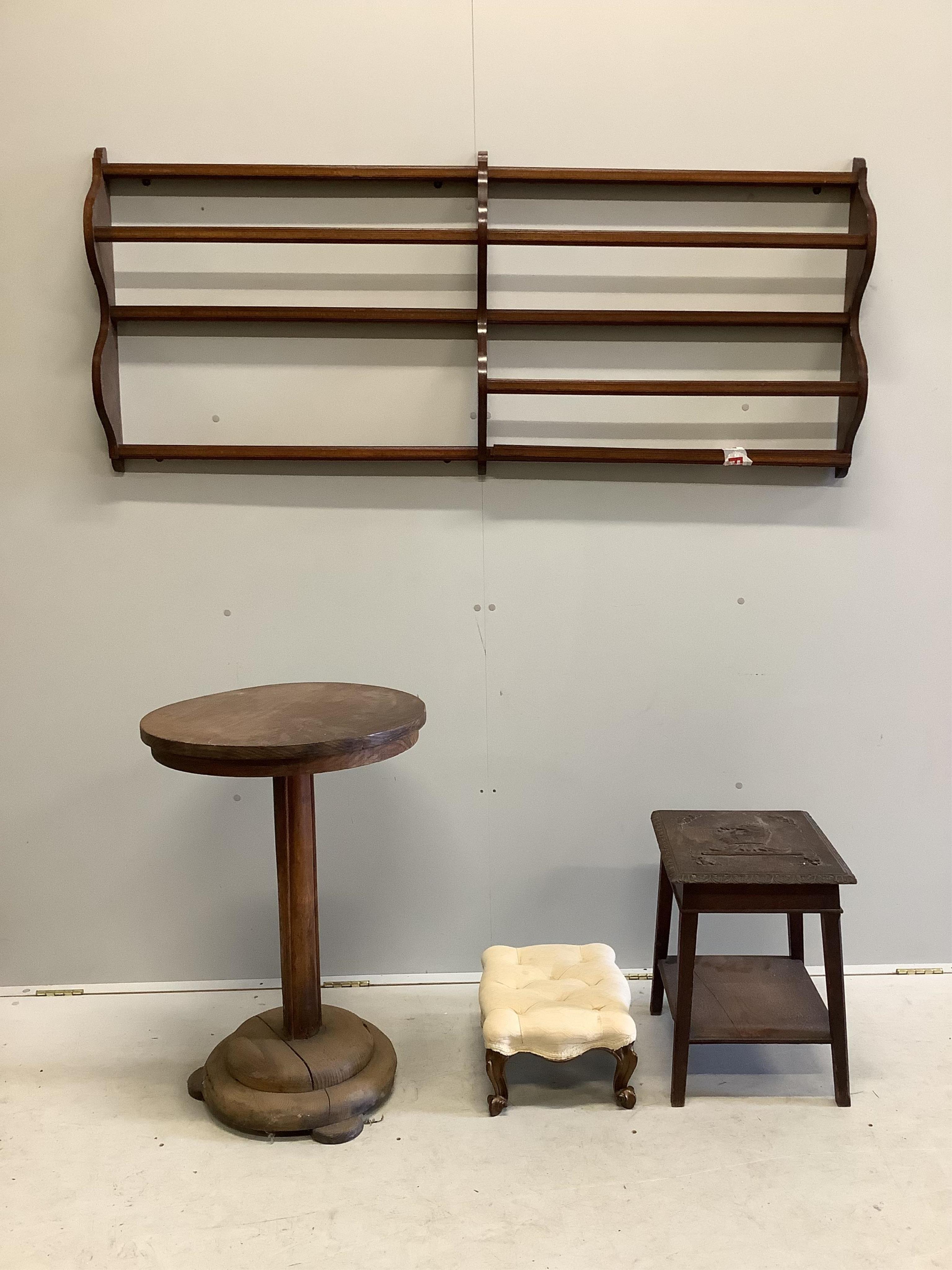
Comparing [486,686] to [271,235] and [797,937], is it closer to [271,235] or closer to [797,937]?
[797,937]

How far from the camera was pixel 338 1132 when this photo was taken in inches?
75.9

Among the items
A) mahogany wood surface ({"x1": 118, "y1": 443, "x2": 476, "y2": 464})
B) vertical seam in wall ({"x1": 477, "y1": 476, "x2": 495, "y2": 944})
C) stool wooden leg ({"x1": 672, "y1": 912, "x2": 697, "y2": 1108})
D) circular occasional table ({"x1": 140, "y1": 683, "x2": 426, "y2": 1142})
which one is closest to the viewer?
circular occasional table ({"x1": 140, "y1": 683, "x2": 426, "y2": 1142})

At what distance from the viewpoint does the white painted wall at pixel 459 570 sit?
2.37 metres

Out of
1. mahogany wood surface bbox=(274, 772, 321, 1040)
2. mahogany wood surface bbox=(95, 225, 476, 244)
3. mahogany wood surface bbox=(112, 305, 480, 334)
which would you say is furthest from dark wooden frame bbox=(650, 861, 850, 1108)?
mahogany wood surface bbox=(95, 225, 476, 244)

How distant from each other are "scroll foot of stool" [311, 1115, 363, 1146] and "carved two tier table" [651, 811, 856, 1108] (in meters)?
0.67

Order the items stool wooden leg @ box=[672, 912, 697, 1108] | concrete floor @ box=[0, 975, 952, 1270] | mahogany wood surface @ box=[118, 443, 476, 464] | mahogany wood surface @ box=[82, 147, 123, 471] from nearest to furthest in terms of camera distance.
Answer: concrete floor @ box=[0, 975, 952, 1270] → stool wooden leg @ box=[672, 912, 697, 1108] → mahogany wood surface @ box=[82, 147, 123, 471] → mahogany wood surface @ box=[118, 443, 476, 464]

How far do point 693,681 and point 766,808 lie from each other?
40cm

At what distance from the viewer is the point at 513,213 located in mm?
2412

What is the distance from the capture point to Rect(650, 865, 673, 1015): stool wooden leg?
7.84 ft

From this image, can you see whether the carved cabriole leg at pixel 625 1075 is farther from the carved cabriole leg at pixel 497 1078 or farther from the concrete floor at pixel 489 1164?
the carved cabriole leg at pixel 497 1078

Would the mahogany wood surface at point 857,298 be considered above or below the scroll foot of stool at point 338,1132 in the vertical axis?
above

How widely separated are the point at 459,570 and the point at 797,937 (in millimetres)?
1261

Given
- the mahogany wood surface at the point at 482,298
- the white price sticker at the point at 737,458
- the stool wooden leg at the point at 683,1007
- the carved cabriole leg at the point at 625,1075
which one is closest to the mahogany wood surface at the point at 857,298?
the white price sticker at the point at 737,458

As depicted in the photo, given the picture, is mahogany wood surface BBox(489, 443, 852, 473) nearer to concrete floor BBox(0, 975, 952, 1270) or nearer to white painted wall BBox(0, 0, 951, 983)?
white painted wall BBox(0, 0, 951, 983)
